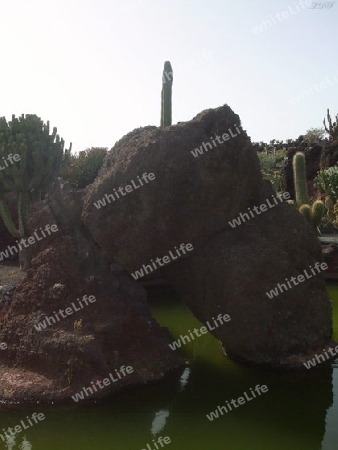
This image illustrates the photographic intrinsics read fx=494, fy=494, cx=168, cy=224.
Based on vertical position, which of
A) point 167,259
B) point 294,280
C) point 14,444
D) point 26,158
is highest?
point 26,158

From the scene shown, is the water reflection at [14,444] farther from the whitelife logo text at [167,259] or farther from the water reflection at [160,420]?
the whitelife logo text at [167,259]

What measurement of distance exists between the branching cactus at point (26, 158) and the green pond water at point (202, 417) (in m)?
6.46

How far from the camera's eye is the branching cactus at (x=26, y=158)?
1223 centimetres

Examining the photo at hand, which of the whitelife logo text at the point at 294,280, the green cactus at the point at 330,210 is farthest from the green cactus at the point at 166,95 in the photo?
the whitelife logo text at the point at 294,280

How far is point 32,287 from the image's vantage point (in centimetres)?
701

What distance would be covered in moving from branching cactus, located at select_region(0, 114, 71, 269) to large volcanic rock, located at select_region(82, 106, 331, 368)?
18.8 ft

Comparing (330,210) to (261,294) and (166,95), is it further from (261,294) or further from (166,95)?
(261,294)

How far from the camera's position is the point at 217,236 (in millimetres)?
7027

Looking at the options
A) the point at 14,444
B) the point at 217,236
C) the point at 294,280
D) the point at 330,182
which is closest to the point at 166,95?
→ the point at 330,182

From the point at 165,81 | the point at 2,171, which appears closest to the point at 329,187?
the point at 165,81

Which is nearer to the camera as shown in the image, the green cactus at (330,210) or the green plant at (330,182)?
the green cactus at (330,210)

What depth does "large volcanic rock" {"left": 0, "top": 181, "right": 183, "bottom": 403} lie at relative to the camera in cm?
605

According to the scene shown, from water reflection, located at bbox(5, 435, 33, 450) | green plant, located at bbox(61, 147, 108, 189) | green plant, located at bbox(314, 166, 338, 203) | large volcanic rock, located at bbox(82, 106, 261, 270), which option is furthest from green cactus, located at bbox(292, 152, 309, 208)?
water reflection, located at bbox(5, 435, 33, 450)

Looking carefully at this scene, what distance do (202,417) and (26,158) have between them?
→ 8.65 meters
